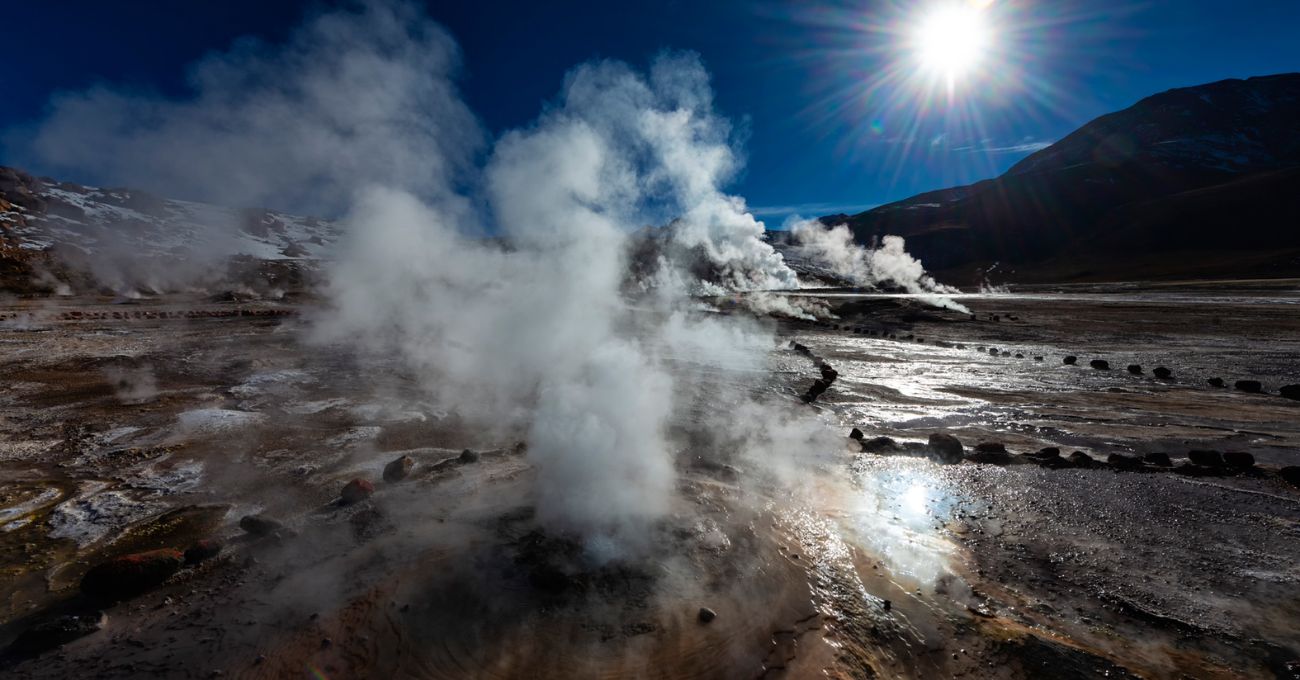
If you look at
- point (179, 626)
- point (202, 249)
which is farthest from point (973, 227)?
point (202, 249)

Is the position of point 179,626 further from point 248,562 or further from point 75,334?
point 75,334

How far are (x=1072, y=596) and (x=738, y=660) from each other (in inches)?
156

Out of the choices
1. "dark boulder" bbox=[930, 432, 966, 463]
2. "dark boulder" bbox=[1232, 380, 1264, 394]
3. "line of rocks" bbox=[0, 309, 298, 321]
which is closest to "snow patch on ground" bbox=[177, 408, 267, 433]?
"dark boulder" bbox=[930, 432, 966, 463]

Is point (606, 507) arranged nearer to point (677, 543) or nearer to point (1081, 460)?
point (677, 543)

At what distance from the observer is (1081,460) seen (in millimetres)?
9328

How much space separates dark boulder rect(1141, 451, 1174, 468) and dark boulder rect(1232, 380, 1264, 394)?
8.42 m

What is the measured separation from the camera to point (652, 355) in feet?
66.4

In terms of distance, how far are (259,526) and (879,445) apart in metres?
10.5

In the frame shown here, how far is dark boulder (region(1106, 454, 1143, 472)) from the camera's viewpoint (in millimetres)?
8969

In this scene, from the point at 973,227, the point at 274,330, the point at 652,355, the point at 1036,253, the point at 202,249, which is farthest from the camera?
the point at 973,227

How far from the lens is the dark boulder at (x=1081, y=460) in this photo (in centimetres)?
917

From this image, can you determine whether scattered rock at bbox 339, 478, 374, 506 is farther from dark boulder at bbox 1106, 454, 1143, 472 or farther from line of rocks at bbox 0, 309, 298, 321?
line of rocks at bbox 0, 309, 298, 321

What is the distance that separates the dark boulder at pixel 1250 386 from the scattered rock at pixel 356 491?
2175 centimetres

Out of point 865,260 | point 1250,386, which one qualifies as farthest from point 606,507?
point 865,260
